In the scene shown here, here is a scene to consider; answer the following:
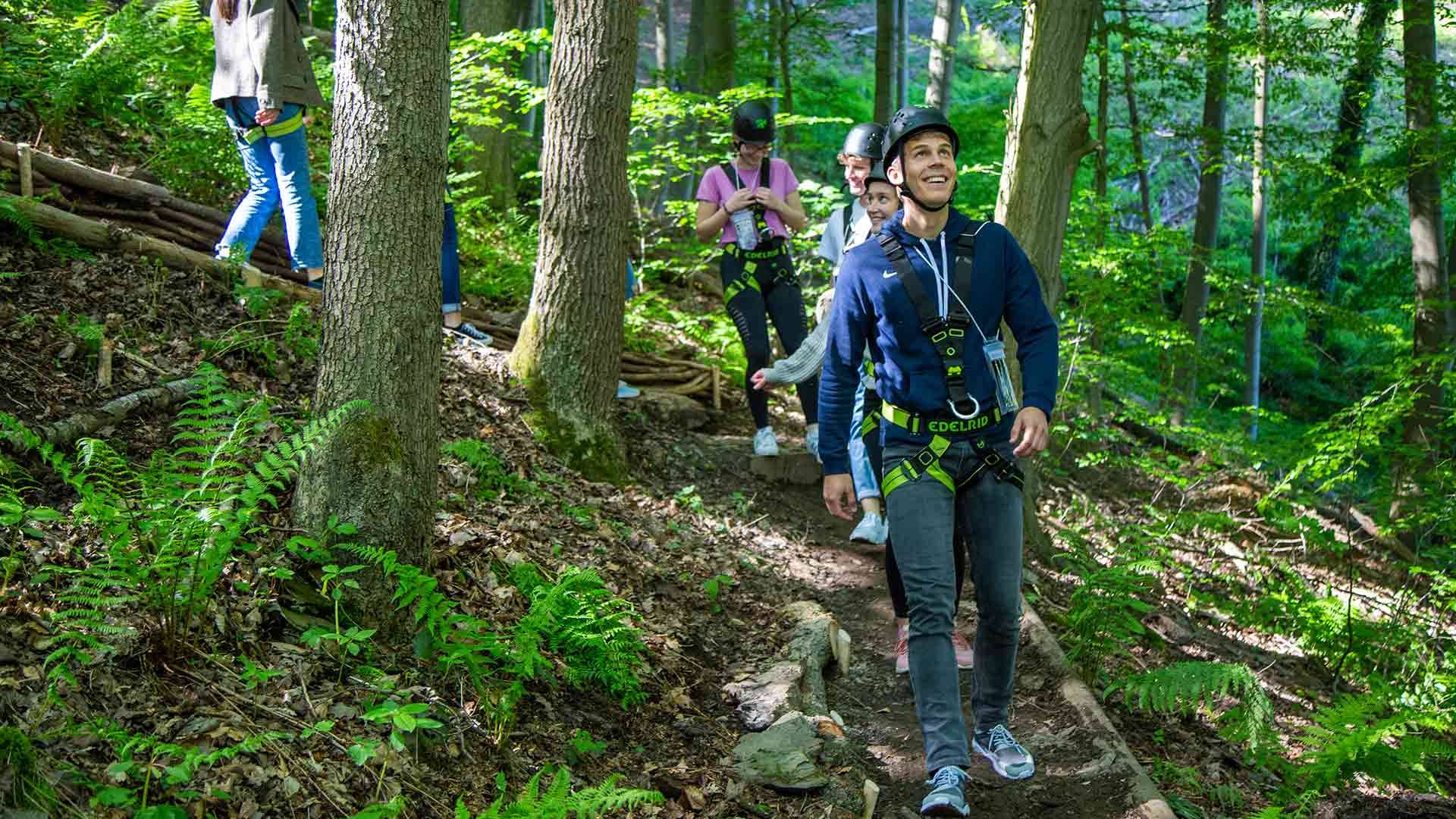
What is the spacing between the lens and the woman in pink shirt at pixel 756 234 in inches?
301

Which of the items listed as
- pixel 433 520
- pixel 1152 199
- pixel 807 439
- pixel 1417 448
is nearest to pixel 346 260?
pixel 433 520

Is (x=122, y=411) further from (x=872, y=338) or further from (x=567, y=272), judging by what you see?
(x=872, y=338)

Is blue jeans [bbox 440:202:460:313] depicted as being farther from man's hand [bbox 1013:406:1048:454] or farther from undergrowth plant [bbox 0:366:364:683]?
man's hand [bbox 1013:406:1048:454]

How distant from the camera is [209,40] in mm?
10203

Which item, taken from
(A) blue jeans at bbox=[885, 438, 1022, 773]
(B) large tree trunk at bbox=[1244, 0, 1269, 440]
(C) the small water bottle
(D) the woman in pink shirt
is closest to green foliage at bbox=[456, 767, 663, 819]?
(A) blue jeans at bbox=[885, 438, 1022, 773]

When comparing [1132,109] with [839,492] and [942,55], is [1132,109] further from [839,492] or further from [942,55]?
[839,492]

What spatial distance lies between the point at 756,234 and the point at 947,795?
4662 millimetres

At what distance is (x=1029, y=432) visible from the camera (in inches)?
159

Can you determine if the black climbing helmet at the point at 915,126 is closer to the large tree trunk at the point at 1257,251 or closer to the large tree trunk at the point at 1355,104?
the large tree trunk at the point at 1355,104

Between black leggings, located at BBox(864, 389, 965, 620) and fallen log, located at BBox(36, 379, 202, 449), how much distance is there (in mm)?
3039

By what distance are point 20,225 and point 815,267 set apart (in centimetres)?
715

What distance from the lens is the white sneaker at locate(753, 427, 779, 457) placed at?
8320 millimetres

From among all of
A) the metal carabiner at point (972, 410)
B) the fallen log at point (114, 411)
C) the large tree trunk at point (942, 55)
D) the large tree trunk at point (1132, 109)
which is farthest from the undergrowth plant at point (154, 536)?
the large tree trunk at point (1132, 109)

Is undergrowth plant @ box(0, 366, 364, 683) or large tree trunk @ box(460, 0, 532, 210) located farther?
large tree trunk @ box(460, 0, 532, 210)
